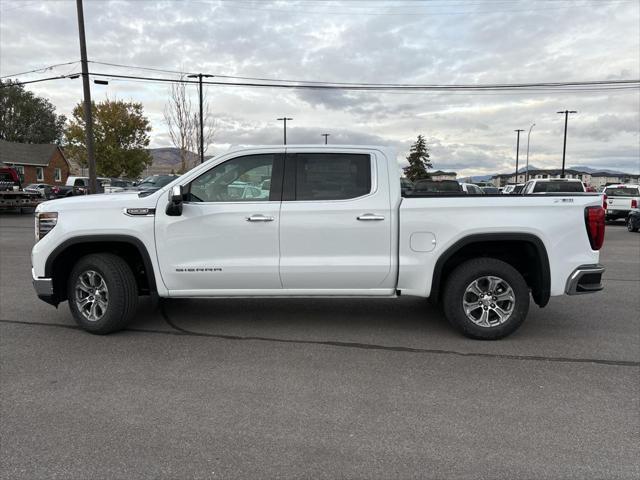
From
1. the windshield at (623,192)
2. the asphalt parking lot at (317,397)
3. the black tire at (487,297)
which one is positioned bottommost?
the asphalt parking lot at (317,397)

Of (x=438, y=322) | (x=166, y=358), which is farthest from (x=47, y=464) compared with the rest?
(x=438, y=322)

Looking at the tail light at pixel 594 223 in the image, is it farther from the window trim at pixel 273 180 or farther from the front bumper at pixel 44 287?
the front bumper at pixel 44 287

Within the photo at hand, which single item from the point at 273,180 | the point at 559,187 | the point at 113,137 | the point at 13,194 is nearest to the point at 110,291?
the point at 273,180

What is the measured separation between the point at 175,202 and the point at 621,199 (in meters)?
21.0

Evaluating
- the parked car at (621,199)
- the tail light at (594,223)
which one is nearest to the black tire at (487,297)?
the tail light at (594,223)

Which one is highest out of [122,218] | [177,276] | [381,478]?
[122,218]

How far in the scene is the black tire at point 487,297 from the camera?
488 cm

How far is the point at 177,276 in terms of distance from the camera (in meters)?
5.03

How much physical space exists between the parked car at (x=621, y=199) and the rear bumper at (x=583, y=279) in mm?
18248

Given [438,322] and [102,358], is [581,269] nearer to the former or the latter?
[438,322]

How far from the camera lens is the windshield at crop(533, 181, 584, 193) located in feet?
57.4

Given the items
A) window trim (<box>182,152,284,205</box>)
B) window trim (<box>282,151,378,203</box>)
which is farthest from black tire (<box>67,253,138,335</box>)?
window trim (<box>282,151,378,203</box>)

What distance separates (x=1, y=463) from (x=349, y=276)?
3.10 metres

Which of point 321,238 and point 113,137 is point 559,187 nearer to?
point 321,238
